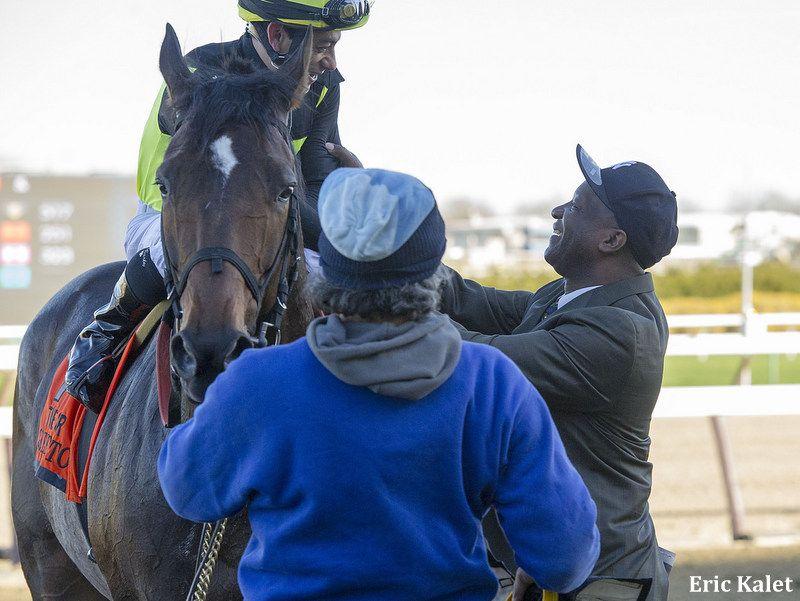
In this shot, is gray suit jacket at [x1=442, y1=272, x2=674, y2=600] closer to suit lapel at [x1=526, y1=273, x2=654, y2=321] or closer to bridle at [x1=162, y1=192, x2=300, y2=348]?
suit lapel at [x1=526, y1=273, x2=654, y2=321]

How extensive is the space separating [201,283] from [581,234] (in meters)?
1.17

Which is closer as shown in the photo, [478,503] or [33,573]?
[478,503]

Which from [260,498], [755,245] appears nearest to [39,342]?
[260,498]

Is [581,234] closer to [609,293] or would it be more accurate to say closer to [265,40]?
[609,293]

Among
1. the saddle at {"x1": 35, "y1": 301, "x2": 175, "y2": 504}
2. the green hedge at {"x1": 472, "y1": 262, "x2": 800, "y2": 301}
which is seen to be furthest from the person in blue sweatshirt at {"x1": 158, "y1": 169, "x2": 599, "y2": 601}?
the green hedge at {"x1": 472, "y1": 262, "x2": 800, "y2": 301}

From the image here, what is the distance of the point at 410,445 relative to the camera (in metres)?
1.57

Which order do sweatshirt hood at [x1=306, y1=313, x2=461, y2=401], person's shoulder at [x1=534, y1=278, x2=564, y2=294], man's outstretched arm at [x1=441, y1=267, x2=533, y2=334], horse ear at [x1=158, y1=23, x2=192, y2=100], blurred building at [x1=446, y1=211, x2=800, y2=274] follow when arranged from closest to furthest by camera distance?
sweatshirt hood at [x1=306, y1=313, x2=461, y2=401]
horse ear at [x1=158, y1=23, x2=192, y2=100]
person's shoulder at [x1=534, y1=278, x2=564, y2=294]
man's outstretched arm at [x1=441, y1=267, x2=533, y2=334]
blurred building at [x1=446, y1=211, x2=800, y2=274]

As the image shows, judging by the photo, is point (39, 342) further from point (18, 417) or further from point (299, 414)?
point (299, 414)

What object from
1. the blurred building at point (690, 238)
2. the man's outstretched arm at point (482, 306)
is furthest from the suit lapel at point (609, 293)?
the blurred building at point (690, 238)

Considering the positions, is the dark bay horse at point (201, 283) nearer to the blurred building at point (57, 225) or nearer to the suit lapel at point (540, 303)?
the suit lapel at point (540, 303)

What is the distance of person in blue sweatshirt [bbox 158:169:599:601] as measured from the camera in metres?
1.57

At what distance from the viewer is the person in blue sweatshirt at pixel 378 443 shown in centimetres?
157

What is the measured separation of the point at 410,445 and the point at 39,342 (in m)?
3.29

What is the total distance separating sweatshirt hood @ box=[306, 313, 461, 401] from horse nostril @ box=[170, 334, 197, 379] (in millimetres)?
679
